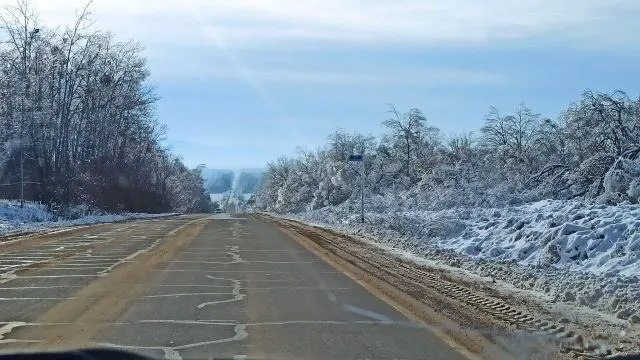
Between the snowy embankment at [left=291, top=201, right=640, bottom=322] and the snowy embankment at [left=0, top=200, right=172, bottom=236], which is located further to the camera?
the snowy embankment at [left=0, top=200, right=172, bottom=236]

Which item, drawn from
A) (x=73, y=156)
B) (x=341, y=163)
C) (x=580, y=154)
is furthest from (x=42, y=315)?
(x=341, y=163)

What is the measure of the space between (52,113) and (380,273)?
40.9m

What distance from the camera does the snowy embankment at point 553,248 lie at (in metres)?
10.0

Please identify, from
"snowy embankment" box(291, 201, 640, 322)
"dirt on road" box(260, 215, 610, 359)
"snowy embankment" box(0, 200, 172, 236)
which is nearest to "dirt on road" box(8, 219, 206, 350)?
"dirt on road" box(260, 215, 610, 359)

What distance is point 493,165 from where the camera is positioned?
50000 millimetres

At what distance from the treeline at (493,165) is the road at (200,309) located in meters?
11.6

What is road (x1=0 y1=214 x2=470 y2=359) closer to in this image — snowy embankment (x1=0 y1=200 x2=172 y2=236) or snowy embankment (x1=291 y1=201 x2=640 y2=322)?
snowy embankment (x1=291 y1=201 x2=640 y2=322)

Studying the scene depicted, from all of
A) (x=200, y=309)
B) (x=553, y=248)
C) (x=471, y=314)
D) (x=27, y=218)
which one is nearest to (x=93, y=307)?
(x=200, y=309)

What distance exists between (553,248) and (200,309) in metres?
7.63

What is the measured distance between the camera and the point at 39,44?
4878cm

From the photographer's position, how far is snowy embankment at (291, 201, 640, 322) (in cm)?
1000

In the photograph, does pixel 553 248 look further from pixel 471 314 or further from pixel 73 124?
pixel 73 124

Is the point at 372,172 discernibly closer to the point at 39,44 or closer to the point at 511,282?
the point at 39,44

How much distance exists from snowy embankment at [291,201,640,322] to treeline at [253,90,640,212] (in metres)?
3.79
